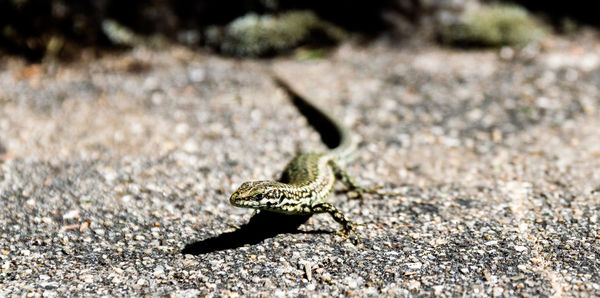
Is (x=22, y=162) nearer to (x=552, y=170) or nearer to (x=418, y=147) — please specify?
(x=418, y=147)

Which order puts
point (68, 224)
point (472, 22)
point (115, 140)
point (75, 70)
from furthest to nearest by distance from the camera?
point (472, 22) → point (75, 70) → point (115, 140) → point (68, 224)

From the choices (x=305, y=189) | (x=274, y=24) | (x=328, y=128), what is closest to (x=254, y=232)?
(x=305, y=189)

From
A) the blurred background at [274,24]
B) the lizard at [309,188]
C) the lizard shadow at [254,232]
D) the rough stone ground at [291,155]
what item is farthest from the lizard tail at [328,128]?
the blurred background at [274,24]

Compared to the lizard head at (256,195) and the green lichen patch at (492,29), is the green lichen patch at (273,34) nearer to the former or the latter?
the green lichen patch at (492,29)

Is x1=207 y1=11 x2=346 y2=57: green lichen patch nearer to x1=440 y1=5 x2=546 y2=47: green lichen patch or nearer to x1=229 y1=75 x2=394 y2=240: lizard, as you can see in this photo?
x1=440 y1=5 x2=546 y2=47: green lichen patch

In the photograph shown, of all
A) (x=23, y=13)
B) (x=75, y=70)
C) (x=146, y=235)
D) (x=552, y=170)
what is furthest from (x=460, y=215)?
(x=23, y=13)

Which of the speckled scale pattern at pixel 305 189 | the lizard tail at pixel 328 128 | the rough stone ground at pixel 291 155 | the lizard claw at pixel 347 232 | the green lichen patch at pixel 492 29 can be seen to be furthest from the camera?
the green lichen patch at pixel 492 29
